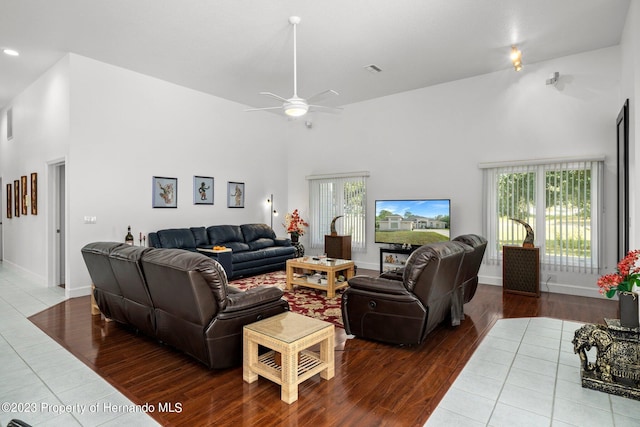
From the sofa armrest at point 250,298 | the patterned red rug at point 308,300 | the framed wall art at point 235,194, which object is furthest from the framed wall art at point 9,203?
the sofa armrest at point 250,298

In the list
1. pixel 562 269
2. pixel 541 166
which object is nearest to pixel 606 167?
pixel 541 166

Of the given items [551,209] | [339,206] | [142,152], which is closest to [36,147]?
[142,152]

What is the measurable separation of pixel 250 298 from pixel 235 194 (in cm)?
513

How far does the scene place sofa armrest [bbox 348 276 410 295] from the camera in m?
3.06

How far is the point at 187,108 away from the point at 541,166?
6.34 m

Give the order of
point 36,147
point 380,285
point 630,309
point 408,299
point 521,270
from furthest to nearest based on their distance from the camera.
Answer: point 36,147
point 521,270
point 380,285
point 408,299
point 630,309

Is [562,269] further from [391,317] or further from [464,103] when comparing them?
[391,317]

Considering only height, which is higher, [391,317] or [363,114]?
[363,114]

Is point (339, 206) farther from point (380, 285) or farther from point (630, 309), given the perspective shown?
point (630, 309)

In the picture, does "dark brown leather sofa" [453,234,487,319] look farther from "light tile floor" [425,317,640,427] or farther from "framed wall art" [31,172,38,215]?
"framed wall art" [31,172,38,215]

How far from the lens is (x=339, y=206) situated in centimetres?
783

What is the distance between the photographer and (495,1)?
376 centimetres

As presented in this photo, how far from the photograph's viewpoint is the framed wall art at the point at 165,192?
6.13 m

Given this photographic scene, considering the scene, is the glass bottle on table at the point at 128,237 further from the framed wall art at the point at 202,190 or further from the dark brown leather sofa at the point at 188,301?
the dark brown leather sofa at the point at 188,301
